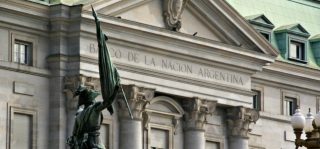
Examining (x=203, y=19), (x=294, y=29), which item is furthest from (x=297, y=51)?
(x=203, y=19)

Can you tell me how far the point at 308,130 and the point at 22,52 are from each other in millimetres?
22629

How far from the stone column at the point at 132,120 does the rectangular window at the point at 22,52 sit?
5.14 m

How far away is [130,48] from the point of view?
77.1m

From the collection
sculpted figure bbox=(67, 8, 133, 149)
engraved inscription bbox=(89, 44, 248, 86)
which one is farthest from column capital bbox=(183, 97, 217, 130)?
sculpted figure bbox=(67, 8, 133, 149)

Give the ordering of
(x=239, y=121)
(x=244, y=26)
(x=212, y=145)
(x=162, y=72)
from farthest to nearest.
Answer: (x=239, y=121)
(x=212, y=145)
(x=244, y=26)
(x=162, y=72)

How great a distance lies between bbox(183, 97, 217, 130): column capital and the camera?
80.9 meters

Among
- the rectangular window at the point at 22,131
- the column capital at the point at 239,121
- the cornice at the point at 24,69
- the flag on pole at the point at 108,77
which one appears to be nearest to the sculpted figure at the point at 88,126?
the flag on pole at the point at 108,77

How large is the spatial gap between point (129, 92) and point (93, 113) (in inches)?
1711

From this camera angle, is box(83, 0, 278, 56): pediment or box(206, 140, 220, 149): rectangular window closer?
box(83, 0, 278, 56): pediment

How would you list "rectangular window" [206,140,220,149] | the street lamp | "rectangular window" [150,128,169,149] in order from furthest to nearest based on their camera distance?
"rectangular window" [206,140,220,149]
"rectangular window" [150,128,169,149]
the street lamp

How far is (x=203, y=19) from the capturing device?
8125 centimetres

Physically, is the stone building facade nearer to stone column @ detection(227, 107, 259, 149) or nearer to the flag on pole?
stone column @ detection(227, 107, 259, 149)

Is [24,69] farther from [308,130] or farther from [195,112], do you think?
[308,130]

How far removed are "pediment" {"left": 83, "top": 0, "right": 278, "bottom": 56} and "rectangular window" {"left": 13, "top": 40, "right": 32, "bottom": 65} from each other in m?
3.88
